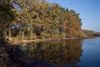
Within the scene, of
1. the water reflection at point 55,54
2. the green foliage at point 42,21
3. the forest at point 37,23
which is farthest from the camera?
the green foliage at point 42,21

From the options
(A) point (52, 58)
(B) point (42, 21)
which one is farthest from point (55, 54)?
(B) point (42, 21)

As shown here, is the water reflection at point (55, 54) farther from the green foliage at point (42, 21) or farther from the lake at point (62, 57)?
the green foliage at point (42, 21)

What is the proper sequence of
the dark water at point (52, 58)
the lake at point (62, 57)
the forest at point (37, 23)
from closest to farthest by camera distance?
the dark water at point (52, 58) → the lake at point (62, 57) → the forest at point (37, 23)

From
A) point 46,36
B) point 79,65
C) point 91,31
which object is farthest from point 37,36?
point 91,31

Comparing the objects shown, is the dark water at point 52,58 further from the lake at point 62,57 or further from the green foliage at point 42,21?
the green foliage at point 42,21

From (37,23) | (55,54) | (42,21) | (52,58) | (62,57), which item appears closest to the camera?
(52,58)

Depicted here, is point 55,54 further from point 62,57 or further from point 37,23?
point 37,23

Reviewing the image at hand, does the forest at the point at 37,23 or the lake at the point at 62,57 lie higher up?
the forest at the point at 37,23

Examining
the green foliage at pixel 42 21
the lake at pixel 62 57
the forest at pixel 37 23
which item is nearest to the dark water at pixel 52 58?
the lake at pixel 62 57

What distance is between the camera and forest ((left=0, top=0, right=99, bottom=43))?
64875 mm

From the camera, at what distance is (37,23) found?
82062 millimetres

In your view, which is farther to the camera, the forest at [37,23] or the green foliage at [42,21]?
the green foliage at [42,21]

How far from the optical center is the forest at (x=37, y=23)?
64.9 meters

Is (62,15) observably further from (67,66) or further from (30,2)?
(67,66)
